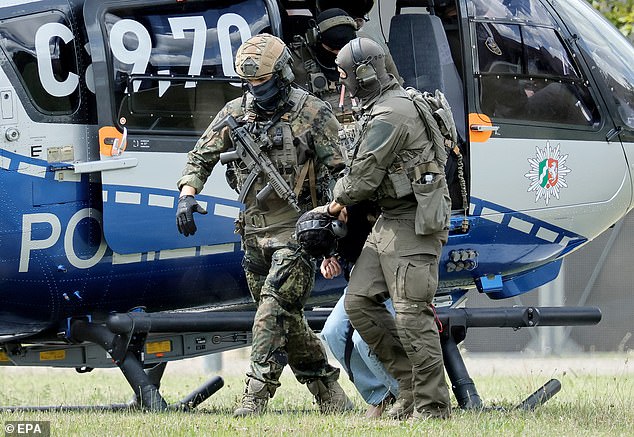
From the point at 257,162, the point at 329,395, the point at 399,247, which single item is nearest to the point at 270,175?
the point at 257,162

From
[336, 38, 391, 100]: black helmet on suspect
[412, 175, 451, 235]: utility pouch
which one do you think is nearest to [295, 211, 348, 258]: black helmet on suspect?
[412, 175, 451, 235]: utility pouch

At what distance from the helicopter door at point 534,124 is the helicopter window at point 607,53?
0.14 metres

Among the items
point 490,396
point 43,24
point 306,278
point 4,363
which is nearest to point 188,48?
point 43,24

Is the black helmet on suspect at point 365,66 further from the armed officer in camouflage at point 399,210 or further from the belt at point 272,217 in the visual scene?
the belt at point 272,217

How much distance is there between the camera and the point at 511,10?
8.55 m

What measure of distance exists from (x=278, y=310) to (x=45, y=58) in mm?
1913

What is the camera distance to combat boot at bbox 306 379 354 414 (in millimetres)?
7383

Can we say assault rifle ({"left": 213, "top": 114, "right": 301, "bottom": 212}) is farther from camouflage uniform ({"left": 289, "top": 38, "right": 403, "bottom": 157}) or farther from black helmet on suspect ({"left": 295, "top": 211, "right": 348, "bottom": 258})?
camouflage uniform ({"left": 289, "top": 38, "right": 403, "bottom": 157})

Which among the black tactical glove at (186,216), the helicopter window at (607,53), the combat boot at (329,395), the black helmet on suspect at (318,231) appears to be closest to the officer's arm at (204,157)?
the black tactical glove at (186,216)

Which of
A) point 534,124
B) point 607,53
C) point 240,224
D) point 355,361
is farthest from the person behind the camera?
point 607,53

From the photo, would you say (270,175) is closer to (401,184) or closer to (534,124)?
(401,184)

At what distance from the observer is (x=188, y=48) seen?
7.61 metres

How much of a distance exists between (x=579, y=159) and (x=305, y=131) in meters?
2.33

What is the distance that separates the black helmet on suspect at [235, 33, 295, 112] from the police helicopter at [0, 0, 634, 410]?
751 millimetres
